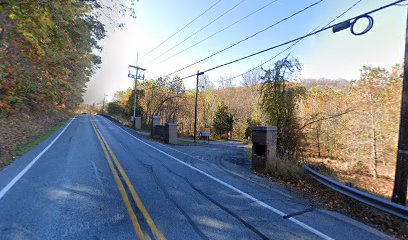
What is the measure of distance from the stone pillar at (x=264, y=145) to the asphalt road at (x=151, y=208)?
1592 millimetres

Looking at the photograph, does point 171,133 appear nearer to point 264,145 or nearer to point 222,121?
point 264,145

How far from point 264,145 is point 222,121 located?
28.9 m

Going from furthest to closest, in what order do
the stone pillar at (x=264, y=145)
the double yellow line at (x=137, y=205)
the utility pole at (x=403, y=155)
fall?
the stone pillar at (x=264, y=145)
the utility pole at (x=403, y=155)
the double yellow line at (x=137, y=205)

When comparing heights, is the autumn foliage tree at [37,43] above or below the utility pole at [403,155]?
above

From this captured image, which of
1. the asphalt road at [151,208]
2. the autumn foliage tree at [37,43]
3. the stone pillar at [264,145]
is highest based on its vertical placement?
the autumn foliage tree at [37,43]

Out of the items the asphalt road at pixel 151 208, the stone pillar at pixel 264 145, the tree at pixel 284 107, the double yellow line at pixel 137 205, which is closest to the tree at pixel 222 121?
the tree at pixel 284 107

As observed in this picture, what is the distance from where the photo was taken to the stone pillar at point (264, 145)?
861 centimetres

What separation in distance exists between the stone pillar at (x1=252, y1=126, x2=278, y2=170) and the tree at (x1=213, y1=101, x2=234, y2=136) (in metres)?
28.4

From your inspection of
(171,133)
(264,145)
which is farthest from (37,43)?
(264,145)

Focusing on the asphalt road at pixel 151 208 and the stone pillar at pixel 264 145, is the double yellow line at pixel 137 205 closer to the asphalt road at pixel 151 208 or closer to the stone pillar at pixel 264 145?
the asphalt road at pixel 151 208

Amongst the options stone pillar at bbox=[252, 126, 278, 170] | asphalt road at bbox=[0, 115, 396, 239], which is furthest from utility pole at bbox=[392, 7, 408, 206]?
stone pillar at bbox=[252, 126, 278, 170]

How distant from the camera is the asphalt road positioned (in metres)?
3.60

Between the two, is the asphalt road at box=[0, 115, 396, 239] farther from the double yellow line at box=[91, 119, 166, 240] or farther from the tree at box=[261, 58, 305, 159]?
the tree at box=[261, 58, 305, 159]

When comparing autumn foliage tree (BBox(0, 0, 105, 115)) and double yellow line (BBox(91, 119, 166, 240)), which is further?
autumn foliage tree (BBox(0, 0, 105, 115))
